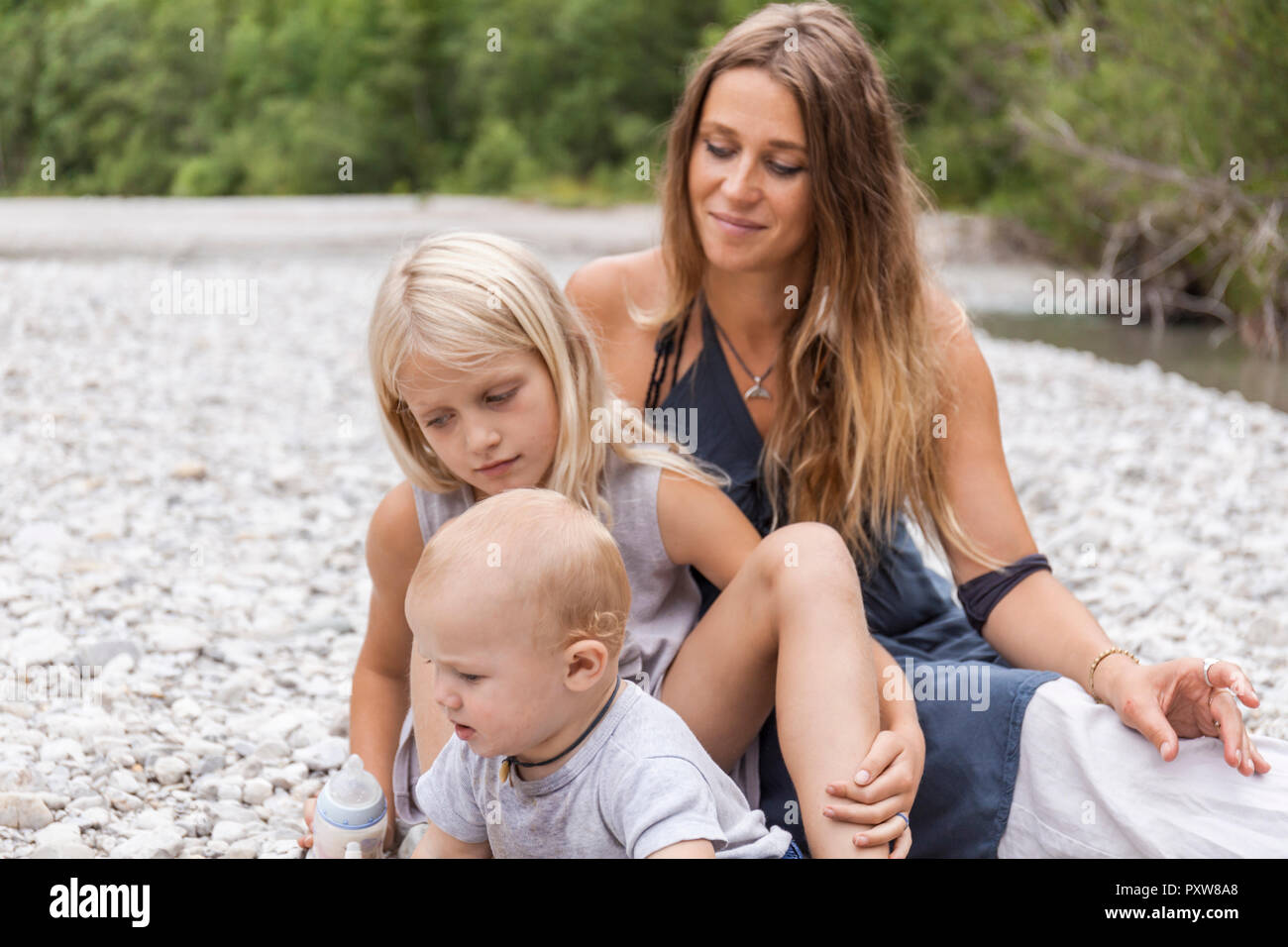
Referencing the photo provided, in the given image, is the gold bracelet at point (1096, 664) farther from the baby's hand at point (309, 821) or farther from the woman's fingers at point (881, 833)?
the baby's hand at point (309, 821)

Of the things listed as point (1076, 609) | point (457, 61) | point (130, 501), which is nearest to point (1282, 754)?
point (1076, 609)

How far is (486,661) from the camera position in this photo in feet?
5.65

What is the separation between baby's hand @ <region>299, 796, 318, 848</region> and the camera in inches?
90.4

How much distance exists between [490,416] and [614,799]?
71cm

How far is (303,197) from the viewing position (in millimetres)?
25578

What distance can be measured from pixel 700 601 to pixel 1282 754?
1.04 m

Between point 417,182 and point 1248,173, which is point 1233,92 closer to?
point 1248,173

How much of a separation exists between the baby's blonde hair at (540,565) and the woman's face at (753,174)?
0.99m

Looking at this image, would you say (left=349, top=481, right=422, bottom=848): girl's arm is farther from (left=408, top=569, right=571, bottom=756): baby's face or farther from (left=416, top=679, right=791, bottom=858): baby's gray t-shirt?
(left=408, top=569, right=571, bottom=756): baby's face

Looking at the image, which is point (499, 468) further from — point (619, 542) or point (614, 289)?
point (614, 289)

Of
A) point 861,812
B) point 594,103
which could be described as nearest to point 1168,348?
point 861,812

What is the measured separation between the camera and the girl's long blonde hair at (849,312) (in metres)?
2.54

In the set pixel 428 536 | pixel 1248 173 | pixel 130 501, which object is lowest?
pixel 130 501

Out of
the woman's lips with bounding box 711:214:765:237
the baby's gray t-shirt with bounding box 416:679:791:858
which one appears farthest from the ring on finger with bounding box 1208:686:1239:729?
the woman's lips with bounding box 711:214:765:237
